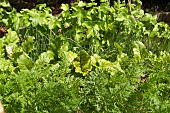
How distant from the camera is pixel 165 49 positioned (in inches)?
186

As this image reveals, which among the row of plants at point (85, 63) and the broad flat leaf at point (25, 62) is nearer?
the row of plants at point (85, 63)

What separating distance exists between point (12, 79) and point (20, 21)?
4.19 ft

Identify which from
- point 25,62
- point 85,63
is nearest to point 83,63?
point 85,63

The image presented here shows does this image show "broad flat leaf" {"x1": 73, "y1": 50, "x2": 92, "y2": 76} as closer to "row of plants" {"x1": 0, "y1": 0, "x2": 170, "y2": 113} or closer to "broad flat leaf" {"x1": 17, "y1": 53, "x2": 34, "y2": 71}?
"row of plants" {"x1": 0, "y1": 0, "x2": 170, "y2": 113}

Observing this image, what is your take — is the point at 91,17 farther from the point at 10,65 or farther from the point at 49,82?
the point at 49,82

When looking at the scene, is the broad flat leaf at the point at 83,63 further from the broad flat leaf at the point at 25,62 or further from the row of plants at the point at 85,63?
the broad flat leaf at the point at 25,62

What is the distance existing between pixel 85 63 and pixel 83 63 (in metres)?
0.02

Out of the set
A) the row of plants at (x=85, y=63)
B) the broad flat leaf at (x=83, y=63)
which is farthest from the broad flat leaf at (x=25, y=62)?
the broad flat leaf at (x=83, y=63)

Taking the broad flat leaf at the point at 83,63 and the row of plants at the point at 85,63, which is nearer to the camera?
the row of plants at the point at 85,63

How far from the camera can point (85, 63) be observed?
4246mm

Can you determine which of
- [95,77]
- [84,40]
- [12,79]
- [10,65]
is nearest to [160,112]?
[95,77]

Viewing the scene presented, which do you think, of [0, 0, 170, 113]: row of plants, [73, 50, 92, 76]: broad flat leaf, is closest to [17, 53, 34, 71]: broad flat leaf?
[0, 0, 170, 113]: row of plants

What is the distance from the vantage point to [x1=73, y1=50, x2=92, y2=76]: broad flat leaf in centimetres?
421

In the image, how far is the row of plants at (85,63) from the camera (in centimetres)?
331
